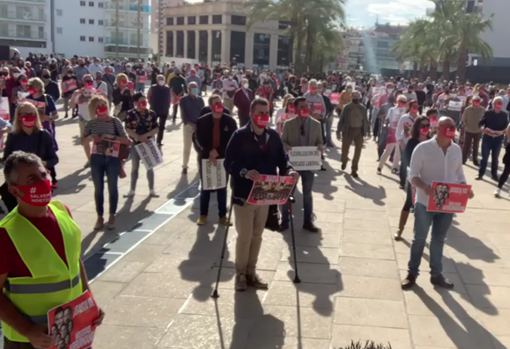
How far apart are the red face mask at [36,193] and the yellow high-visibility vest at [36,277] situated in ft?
0.31

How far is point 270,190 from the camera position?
204 inches

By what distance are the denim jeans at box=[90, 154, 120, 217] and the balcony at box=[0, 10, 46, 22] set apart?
74761 mm

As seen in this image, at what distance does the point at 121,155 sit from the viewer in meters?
7.47

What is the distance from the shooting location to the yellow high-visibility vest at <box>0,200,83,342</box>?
2684 mm

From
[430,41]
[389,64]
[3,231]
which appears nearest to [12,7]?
[430,41]

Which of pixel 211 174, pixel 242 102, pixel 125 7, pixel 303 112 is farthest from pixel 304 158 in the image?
A: pixel 125 7

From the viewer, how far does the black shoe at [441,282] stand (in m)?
5.85

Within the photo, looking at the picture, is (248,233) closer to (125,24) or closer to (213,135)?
(213,135)

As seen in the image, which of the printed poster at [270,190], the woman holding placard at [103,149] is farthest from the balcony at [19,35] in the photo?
the printed poster at [270,190]

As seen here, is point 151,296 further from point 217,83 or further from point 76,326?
point 217,83

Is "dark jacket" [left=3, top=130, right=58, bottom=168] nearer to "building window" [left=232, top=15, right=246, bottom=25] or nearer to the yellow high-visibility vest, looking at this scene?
the yellow high-visibility vest

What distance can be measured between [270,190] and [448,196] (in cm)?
178

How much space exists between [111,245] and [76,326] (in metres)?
4.14

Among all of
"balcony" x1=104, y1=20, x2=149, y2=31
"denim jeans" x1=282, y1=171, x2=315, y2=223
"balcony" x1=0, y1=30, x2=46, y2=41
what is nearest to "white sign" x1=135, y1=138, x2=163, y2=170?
"denim jeans" x1=282, y1=171, x2=315, y2=223
